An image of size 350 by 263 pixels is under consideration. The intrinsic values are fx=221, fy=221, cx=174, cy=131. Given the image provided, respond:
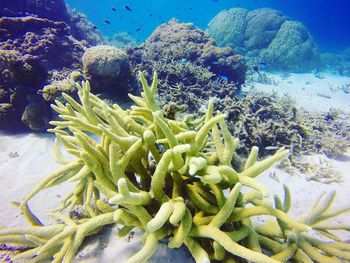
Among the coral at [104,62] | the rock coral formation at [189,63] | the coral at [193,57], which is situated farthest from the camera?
the coral at [193,57]

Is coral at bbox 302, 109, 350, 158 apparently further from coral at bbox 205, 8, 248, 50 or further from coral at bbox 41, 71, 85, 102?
coral at bbox 205, 8, 248, 50

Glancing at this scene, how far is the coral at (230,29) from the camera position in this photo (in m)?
17.8

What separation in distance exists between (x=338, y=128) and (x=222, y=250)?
669 centimetres

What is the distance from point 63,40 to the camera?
7887 mm

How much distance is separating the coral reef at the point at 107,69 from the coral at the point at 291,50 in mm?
14160

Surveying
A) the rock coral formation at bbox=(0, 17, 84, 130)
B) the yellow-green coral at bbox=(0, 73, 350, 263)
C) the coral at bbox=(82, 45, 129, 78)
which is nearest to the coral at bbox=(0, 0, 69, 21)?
the rock coral formation at bbox=(0, 17, 84, 130)

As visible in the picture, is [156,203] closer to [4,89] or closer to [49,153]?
[49,153]

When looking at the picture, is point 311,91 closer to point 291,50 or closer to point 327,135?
point 291,50

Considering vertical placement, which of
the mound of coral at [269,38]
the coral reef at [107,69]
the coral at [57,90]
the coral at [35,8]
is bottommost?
the coral at [57,90]

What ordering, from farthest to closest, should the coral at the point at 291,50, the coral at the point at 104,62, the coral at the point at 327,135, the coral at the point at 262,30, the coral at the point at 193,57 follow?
the coral at the point at 262,30, the coral at the point at 291,50, the coral at the point at 193,57, the coral at the point at 104,62, the coral at the point at 327,135

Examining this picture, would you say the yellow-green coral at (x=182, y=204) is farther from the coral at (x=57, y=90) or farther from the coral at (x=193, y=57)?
the coral at (x=193, y=57)

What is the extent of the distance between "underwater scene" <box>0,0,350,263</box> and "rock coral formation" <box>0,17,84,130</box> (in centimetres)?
4

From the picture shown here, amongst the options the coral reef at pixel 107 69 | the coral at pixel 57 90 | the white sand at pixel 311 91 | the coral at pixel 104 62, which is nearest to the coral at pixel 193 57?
the white sand at pixel 311 91

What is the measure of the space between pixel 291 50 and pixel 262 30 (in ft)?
9.58
